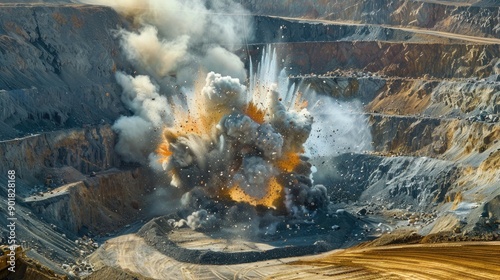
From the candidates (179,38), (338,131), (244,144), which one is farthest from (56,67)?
(338,131)

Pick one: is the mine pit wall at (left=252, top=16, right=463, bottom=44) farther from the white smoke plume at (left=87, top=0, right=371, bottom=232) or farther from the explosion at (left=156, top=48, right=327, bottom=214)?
the explosion at (left=156, top=48, right=327, bottom=214)

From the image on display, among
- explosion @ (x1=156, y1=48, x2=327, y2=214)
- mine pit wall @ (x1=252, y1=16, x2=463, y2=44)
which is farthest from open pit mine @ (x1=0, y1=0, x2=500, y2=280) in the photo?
mine pit wall @ (x1=252, y1=16, x2=463, y2=44)

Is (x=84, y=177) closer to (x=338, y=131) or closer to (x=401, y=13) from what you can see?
(x=338, y=131)

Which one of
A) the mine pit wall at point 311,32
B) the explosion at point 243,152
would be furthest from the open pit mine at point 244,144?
the mine pit wall at point 311,32

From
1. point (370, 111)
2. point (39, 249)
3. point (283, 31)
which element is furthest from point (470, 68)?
point (39, 249)

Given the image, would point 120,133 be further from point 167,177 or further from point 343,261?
point 343,261

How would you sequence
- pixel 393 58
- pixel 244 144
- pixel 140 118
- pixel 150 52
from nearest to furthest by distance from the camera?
pixel 244 144
pixel 140 118
pixel 150 52
pixel 393 58

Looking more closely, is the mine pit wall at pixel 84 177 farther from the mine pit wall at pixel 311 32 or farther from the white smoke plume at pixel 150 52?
the mine pit wall at pixel 311 32

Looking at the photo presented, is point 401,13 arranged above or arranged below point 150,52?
above
